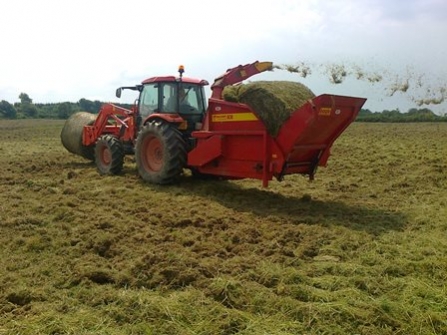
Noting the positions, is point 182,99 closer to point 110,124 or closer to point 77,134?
point 110,124

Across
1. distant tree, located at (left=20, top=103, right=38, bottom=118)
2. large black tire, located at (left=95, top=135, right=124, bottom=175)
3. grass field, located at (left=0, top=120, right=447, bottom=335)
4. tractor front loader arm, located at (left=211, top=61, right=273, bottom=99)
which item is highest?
tractor front loader arm, located at (left=211, top=61, right=273, bottom=99)

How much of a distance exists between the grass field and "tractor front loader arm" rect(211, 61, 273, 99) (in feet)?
6.03

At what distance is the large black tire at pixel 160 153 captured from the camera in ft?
31.8

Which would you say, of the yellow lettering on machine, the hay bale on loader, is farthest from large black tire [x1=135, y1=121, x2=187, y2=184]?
the hay bale on loader

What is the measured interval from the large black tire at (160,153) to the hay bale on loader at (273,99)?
1795 mm

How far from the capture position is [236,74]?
1009cm

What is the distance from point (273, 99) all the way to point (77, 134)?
280 inches

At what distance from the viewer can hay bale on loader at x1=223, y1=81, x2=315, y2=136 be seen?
7965 millimetres

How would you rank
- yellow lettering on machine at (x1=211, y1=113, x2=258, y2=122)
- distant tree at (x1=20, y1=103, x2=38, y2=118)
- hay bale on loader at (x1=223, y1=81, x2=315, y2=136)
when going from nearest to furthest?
hay bale on loader at (x1=223, y1=81, x2=315, y2=136)
yellow lettering on machine at (x1=211, y1=113, x2=258, y2=122)
distant tree at (x1=20, y1=103, x2=38, y2=118)

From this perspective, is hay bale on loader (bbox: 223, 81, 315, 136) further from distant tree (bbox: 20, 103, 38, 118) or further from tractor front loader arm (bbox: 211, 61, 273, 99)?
distant tree (bbox: 20, 103, 38, 118)

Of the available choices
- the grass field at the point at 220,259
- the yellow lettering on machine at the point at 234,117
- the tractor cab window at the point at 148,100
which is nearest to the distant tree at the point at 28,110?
the tractor cab window at the point at 148,100

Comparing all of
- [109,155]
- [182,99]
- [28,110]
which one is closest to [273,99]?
[182,99]

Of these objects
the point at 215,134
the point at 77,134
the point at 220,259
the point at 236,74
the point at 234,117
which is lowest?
the point at 220,259

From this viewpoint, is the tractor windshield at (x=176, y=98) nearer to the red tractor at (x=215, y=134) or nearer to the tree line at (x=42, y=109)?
the red tractor at (x=215, y=134)
